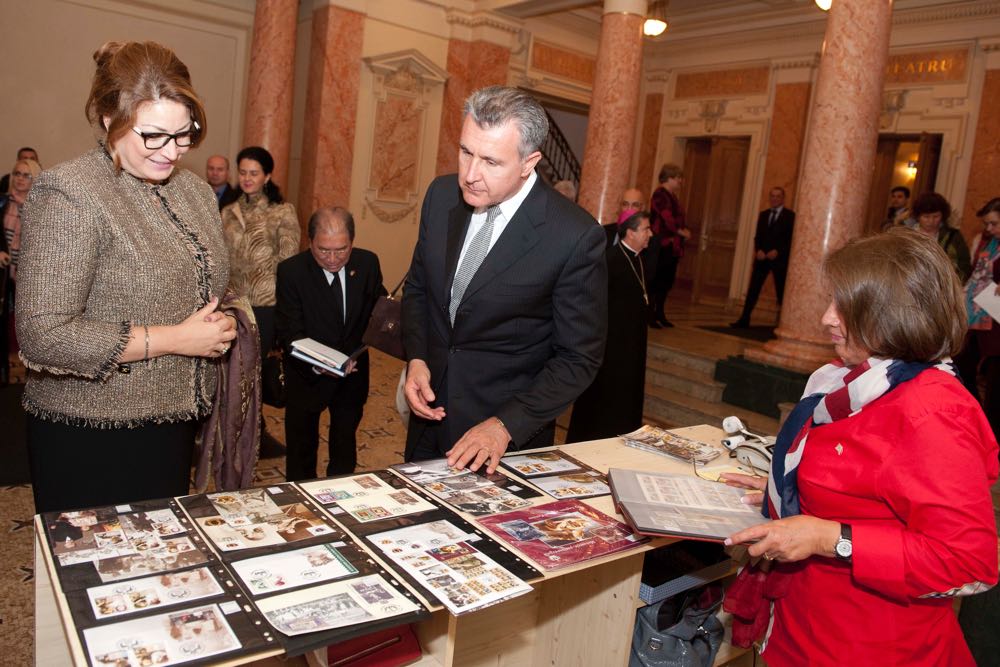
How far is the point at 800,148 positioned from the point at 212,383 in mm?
10630

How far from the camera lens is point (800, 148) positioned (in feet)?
36.0

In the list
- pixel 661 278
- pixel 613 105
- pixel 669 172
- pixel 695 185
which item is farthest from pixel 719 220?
pixel 613 105

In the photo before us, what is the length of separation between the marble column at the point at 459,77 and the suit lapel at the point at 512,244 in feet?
28.8

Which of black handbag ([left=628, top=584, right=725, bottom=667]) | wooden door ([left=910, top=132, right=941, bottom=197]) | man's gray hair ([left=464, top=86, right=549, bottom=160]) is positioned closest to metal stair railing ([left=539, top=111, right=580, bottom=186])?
wooden door ([left=910, top=132, right=941, bottom=197])

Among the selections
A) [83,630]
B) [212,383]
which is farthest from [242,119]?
[83,630]

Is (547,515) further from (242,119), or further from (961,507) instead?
(242,119)

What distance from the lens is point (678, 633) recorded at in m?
2.38

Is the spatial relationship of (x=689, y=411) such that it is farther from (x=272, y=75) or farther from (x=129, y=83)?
(x=129, y=83)

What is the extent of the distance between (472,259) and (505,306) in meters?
0.19

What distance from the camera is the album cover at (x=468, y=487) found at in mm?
1927

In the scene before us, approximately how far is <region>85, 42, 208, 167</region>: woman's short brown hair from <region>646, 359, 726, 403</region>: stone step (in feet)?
19.2

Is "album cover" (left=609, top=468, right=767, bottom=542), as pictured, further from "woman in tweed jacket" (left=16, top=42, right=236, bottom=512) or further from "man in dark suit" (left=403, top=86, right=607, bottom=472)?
"woman in tweed jacket" (left=16, top=42, right=236, bottom=512)

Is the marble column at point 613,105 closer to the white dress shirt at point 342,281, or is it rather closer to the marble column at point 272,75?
the marble column at point 272,75

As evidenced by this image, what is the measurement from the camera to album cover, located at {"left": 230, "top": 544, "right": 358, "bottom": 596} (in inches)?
56.3
